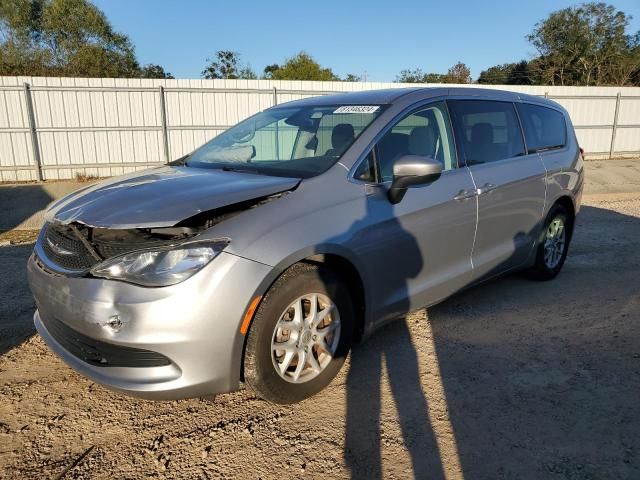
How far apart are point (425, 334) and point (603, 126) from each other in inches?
657

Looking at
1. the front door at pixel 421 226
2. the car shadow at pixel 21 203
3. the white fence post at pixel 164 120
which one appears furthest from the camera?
the white fence post at pixel 164 120

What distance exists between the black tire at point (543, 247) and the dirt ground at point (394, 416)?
0.92 metres

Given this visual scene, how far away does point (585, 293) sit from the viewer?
4.59 meters

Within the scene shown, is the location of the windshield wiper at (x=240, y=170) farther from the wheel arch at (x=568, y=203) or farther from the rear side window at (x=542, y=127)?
the wheel arch at (x=568, y=203)

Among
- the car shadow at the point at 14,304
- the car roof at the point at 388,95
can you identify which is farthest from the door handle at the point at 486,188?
the car shadow at the point at 14,304

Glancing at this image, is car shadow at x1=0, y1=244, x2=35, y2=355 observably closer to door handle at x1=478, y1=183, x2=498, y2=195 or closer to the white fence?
door handle at x1=478, y1=183, x2=498, y2=195

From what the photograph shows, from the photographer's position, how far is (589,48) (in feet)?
111

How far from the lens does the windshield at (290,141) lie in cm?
308

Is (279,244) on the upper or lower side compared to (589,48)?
lower

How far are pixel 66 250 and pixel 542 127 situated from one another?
4260 mm

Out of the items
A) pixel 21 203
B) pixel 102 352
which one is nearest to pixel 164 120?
pixel 21 203

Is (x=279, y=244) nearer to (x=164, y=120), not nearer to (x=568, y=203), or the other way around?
(x=568, y=203)

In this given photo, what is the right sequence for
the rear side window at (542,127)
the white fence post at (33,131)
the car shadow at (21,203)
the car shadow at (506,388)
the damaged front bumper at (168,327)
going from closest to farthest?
the damaged front bumper at (168,327), the car shadow at (506,388), the rear side window at (542,127), the car shadow at (21,203), the white fence post at (33,131)

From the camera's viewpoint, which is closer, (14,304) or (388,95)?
(388,95)
